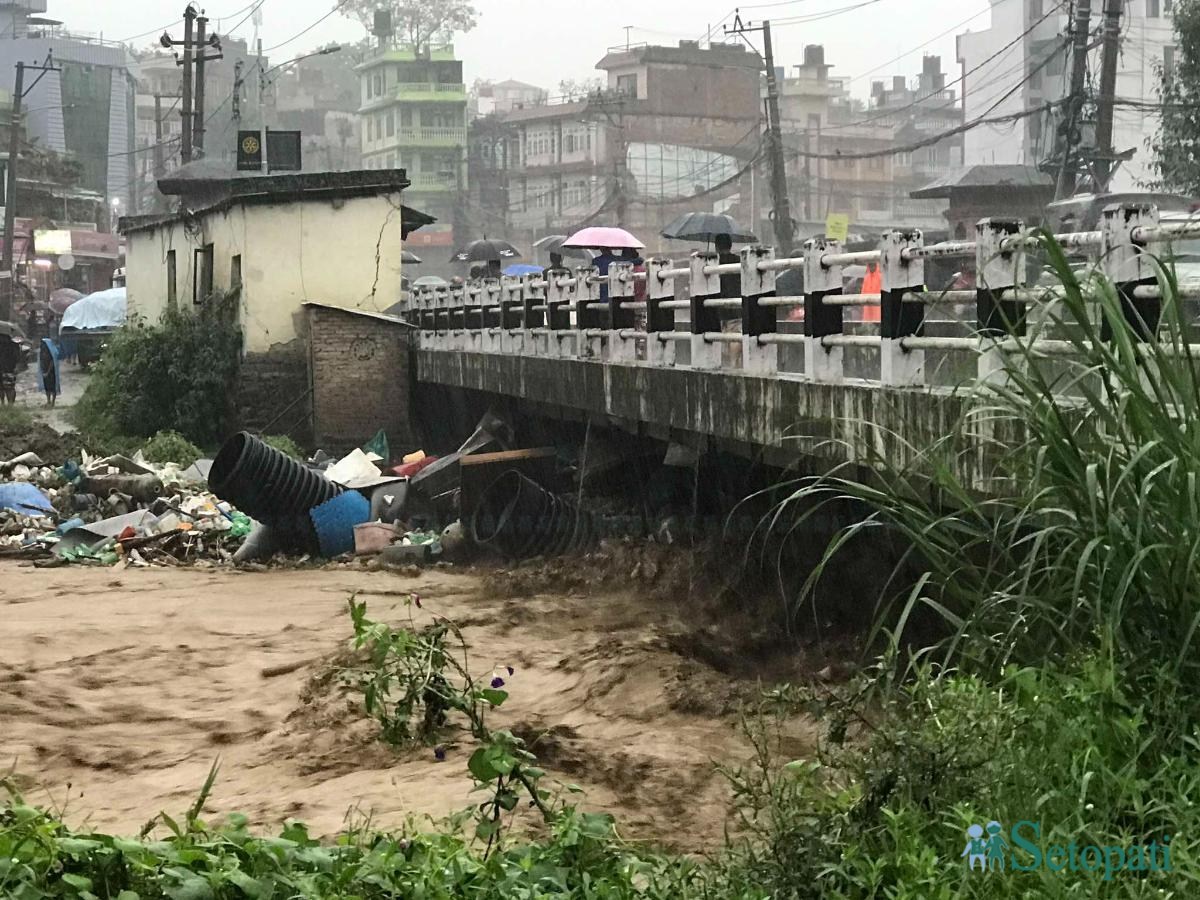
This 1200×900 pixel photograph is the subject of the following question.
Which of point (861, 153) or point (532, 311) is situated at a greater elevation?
point (861, 153)

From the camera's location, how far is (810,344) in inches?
397

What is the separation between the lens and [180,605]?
1412 centimetres

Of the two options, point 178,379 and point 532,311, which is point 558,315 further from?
point 178,379

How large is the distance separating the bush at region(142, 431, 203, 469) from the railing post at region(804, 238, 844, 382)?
44.6 ft

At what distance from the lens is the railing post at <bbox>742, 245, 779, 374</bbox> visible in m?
11.1

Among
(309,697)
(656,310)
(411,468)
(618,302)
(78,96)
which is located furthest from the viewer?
(78,96)

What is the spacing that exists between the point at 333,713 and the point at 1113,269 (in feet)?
15.9

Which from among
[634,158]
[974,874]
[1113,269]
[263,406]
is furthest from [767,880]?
[634,158]

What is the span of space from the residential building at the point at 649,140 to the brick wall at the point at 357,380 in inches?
1505

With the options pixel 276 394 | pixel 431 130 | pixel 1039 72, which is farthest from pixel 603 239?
pixel 431 130

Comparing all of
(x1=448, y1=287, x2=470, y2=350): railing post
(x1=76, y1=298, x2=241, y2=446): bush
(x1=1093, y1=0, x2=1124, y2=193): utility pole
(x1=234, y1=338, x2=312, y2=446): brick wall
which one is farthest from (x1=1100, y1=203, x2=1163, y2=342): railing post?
(x1=1093, y1=0, x2=1124, y2=193): utility pole

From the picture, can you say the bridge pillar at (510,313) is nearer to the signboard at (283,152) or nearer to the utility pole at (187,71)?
the signboard at (283,152)

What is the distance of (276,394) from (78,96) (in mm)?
51439

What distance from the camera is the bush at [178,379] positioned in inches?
984
